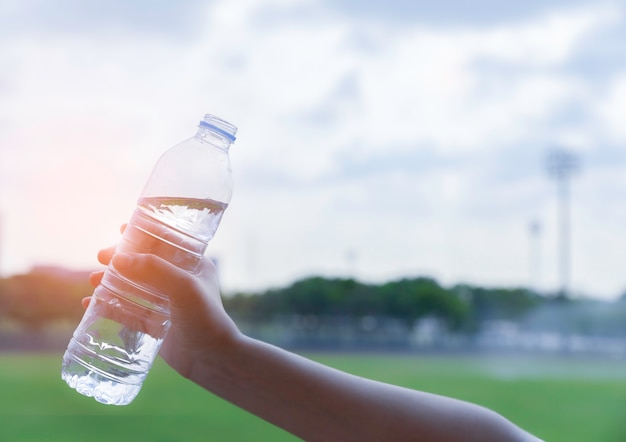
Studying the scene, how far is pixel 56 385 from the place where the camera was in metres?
18.4

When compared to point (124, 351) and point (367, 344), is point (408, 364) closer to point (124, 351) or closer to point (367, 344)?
point (367, 344)

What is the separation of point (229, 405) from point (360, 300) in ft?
88.4

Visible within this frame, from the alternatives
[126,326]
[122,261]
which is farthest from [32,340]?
[122,261]

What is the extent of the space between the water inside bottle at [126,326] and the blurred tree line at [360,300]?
35.1 meters

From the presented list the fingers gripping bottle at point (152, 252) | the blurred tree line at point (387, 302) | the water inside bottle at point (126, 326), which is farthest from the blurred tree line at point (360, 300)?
the water inside bottle at point (126, 326)

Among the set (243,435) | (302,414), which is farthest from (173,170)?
(243,435)

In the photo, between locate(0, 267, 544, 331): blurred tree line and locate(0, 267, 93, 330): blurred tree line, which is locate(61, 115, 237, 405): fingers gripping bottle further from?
locate(0, 267, 544, 331): blurred tree line

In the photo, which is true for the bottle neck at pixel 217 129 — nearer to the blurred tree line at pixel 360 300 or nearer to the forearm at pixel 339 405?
the forearm at pixel 339 405

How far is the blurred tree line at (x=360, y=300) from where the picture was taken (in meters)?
36.0

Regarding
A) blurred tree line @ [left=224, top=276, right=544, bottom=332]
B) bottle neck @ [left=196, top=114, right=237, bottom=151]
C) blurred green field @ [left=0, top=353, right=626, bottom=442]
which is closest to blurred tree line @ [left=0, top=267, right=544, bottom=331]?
blurred tree line @ [left=224, top=276, right=544, bottom=332]

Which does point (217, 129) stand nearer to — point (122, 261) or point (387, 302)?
point (122, 261)

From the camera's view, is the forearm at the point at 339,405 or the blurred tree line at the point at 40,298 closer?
the forearm at the point at 339,405

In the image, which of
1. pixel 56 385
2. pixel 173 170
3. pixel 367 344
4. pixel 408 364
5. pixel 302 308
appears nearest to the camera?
pixel 173 170

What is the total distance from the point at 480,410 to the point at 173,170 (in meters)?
0.92
